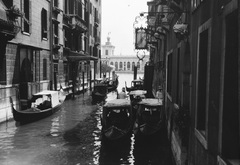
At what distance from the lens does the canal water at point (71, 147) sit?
10992mm

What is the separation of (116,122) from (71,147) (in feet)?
8.58

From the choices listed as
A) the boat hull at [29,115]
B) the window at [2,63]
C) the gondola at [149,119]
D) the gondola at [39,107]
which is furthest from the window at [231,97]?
the window at [2,63]

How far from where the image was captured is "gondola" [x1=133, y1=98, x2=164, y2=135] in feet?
42.8

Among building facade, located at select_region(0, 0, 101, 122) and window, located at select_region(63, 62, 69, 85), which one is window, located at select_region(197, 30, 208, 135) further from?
window, located at select_region(63, 62, 69, 85)

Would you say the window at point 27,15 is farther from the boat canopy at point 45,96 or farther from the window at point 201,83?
the window at point 201,83

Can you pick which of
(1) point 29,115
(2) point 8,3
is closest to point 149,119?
(1) point 29,115

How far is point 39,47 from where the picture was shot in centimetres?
2077

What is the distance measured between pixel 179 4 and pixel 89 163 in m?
7.02

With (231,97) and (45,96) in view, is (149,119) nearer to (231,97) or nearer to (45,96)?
(45,96)

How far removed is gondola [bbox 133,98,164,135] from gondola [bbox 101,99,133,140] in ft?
1.66

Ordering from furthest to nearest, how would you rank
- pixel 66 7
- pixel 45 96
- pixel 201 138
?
pixel 66 7, pixel 45 96, pixel 201 138

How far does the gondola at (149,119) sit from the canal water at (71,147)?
356 millimetres

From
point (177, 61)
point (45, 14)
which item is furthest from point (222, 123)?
point (45, 14)

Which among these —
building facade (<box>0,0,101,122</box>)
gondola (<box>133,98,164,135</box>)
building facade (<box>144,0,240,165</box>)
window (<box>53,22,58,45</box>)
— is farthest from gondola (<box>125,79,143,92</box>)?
building facade (<box>144,0,240,165</box>)
